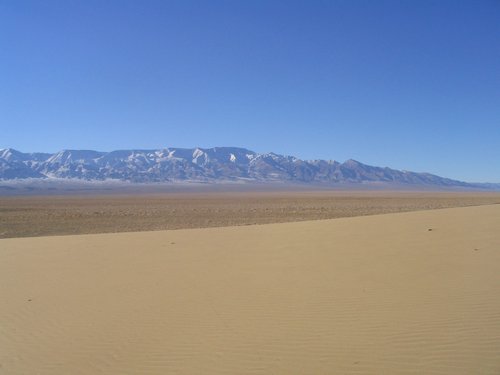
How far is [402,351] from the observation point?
4559mm

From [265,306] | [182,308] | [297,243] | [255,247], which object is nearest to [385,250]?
[297,243]

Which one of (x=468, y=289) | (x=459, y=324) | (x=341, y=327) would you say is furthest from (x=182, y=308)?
(x=468, y=289)

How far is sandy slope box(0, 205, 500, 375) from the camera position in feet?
14.9

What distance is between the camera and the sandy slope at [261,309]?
4.55 metres

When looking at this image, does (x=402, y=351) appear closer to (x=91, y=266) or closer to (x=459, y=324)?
(x=459, y=324)

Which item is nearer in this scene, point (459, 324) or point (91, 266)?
point (459, 324)

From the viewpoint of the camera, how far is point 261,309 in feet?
20.4

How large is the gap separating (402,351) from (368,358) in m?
0.40

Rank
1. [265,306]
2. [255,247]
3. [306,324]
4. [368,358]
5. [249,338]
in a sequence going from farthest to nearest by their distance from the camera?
[255,247], [265,306], [306,324], [249,338], [368,358]

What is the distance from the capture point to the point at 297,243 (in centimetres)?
1227

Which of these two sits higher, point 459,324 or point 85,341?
point 459,324

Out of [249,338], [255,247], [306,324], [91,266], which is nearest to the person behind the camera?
[249,338]

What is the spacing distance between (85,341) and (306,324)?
2.69 metres

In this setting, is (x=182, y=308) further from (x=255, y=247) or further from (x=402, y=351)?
(x=255, y=247)
